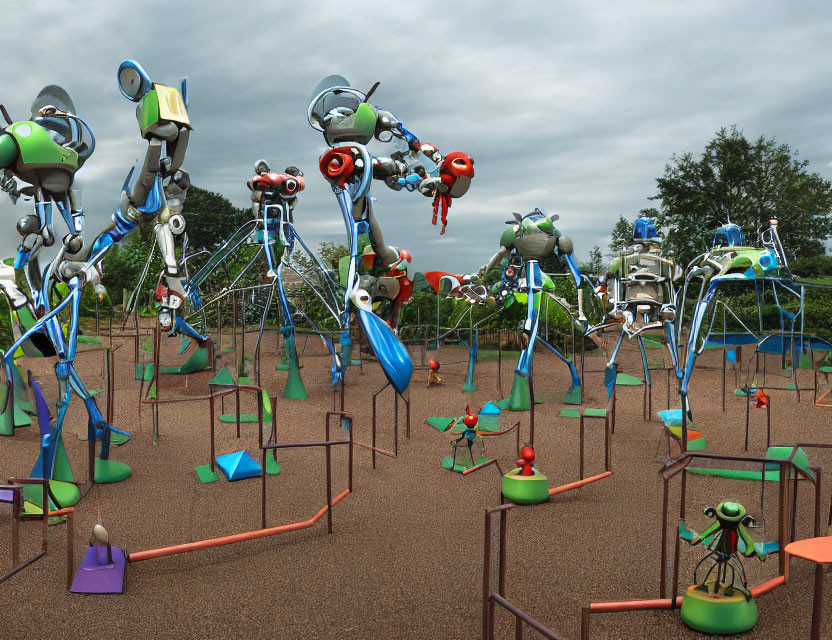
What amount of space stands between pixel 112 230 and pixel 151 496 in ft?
9.63

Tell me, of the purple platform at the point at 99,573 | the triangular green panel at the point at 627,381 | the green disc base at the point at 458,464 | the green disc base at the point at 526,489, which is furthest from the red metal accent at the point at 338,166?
the triangular green panel at the point at 627,381

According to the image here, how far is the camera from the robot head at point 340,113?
10.4 m

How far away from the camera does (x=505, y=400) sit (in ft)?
40.7

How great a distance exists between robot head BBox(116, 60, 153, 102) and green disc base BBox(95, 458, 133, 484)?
4081mm

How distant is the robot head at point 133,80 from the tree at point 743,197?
24633mm

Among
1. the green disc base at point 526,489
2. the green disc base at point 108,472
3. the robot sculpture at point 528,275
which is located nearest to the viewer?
the green disc base at point 526,489

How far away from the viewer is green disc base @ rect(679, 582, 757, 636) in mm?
4273

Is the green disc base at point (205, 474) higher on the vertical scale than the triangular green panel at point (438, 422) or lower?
lower

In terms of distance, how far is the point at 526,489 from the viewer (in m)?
6.85

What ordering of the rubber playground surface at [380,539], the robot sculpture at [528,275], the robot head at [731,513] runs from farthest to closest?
1. the robot sculpture at [528,275]
2. the rubber playground surface at [380,539]
3. the robot head at [731,513]

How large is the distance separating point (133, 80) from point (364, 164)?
2912 millimetres

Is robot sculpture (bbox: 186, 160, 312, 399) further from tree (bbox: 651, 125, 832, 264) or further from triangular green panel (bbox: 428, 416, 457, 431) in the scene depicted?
tree (bbox: 651, 125, 832, 264)

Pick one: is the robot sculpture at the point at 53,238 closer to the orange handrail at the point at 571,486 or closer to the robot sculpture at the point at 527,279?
the orange handrail at the point at 571,486

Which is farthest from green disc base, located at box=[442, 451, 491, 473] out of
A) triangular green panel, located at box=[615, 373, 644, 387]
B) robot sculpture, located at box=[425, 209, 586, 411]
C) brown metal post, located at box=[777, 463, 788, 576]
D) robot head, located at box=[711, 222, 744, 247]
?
robot head, located at box=[711, 222, 744, 247]
